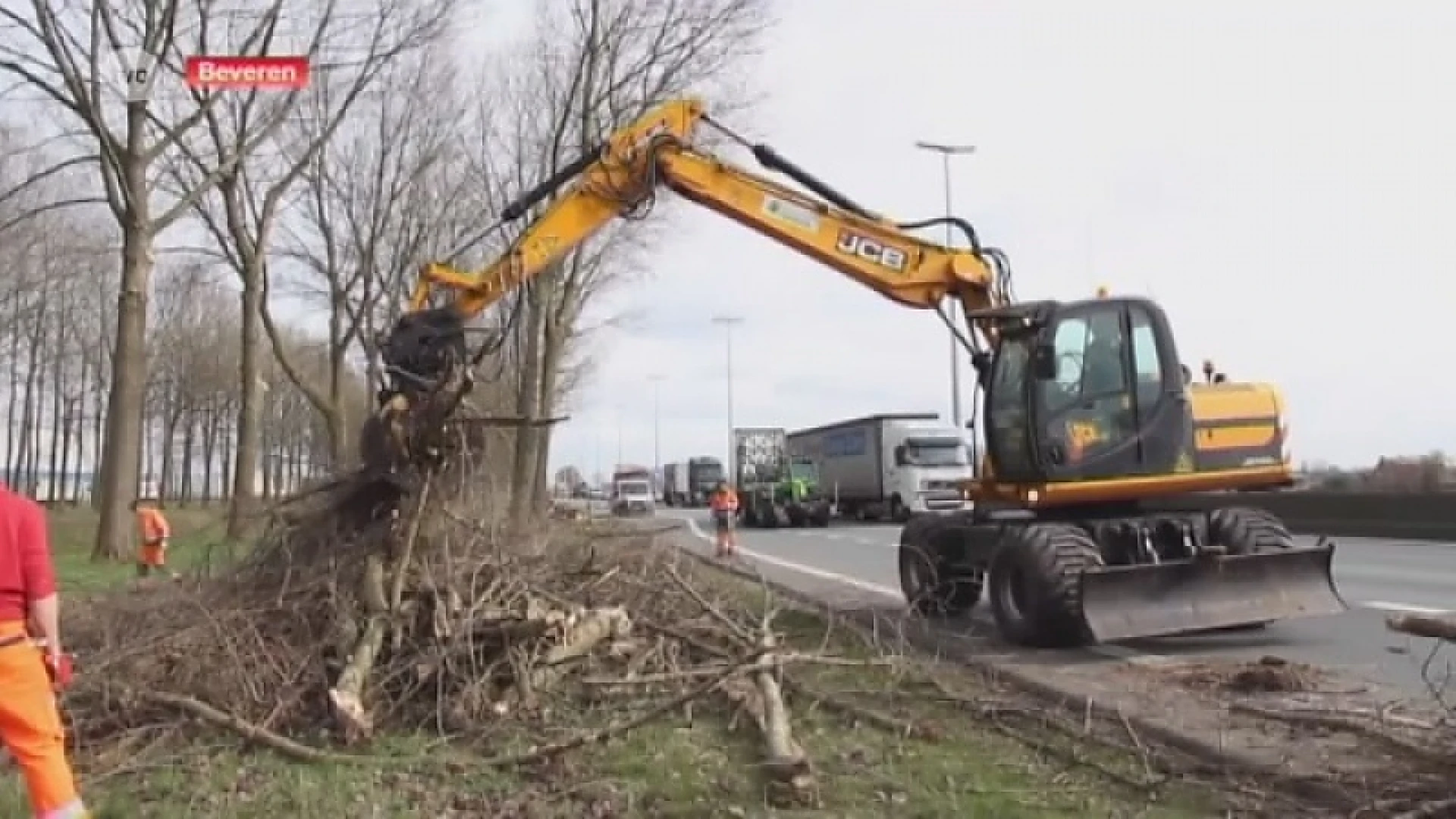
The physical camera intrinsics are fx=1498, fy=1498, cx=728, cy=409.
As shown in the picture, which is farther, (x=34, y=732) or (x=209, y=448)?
(x=209, y=448)

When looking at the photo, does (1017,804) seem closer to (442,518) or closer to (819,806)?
(819,806)

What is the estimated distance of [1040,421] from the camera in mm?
13266

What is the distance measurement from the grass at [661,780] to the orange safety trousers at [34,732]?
1.00 meters

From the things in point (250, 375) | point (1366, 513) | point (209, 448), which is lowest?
point (1366, 513)

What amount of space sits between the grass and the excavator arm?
6342 mm

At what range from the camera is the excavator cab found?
518 inches

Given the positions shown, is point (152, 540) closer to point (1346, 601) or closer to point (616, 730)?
point (616, 730)

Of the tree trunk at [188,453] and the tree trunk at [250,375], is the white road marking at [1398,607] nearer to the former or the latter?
the tree trunk at [250,375]

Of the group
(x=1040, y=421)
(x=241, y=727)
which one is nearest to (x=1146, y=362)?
(x=1040, y=421)

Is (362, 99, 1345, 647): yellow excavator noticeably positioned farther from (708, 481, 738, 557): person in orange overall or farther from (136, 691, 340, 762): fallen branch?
(708, 481, 738, 557): person in orange overall

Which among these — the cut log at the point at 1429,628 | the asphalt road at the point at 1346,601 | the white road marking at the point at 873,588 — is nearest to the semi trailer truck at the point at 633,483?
the white road marking at the point at 873,588

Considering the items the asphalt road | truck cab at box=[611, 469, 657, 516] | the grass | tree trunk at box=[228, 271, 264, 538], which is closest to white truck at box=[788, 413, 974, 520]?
the asphalt road

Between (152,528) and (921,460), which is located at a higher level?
(921,460)

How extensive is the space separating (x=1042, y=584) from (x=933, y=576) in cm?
278
